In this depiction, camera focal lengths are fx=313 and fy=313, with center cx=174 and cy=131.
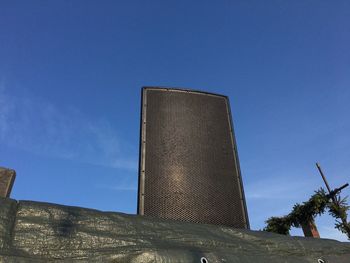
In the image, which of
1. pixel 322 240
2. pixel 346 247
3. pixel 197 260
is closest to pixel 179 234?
pixel 197 260

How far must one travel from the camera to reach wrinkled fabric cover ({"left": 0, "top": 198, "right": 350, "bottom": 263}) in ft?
6.89

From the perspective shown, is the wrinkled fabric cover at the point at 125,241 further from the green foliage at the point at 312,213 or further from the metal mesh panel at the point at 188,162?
the green foliage at the point at 312,213

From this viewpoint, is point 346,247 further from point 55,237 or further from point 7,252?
point 7,252

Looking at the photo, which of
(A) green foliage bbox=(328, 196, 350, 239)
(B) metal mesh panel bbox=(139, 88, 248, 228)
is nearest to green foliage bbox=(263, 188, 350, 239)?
(A) green foliage bbox=(328, 196, 350, 239)

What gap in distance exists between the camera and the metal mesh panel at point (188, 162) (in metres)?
3.83

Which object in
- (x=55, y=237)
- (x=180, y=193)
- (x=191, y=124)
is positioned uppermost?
(x=191, y=124)

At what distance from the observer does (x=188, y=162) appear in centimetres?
421

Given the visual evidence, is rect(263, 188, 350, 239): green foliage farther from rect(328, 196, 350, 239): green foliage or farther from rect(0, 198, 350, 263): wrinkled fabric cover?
rect(0, 198, 350, 263): wrinkled fabric cover

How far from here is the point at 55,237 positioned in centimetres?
217

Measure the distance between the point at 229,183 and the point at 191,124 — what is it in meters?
1.02

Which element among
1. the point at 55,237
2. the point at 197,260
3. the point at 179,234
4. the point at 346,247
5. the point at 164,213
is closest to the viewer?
the point at 55,237

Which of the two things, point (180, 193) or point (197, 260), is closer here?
point (197, 260)

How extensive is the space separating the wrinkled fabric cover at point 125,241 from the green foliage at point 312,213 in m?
8.38

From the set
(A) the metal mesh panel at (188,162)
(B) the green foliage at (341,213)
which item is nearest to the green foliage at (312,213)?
(B) the green foliage at (341,213)
